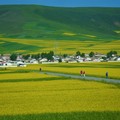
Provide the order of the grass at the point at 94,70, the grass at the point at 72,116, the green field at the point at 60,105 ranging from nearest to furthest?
the grass at the point at 72,116
the green field at the point at 60,105
the grass at the point at 94,70

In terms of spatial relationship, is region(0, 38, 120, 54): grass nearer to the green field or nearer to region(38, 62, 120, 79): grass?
region(38, 62, 120, 79): grass

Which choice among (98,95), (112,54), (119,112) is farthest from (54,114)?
(112,54)

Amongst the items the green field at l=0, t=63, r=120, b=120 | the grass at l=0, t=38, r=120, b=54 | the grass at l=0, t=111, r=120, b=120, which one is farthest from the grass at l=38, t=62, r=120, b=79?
the grass at l=0, t=38, r=120, b=54

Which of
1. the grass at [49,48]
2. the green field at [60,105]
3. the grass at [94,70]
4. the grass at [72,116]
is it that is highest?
the grass at [49,48]

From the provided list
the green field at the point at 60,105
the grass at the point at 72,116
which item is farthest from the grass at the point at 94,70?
the grass at the point at 72,116

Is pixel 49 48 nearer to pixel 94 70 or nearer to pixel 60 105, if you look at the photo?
pixel 94 70

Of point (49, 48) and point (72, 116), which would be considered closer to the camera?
point (72, 116)

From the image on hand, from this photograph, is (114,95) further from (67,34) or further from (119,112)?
(67,34)

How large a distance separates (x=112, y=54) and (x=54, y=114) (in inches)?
3778

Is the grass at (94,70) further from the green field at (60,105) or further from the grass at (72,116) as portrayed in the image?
the grass at (72,116)

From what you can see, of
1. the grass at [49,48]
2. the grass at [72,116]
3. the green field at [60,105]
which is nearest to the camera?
the grass at [72,116]

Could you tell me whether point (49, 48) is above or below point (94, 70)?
above

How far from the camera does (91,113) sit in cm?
1747

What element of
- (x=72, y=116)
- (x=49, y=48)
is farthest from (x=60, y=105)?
(x=49, y=48)
